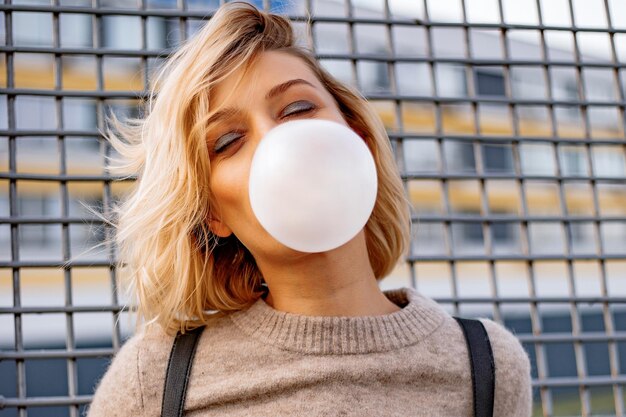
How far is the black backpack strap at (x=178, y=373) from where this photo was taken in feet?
3.06

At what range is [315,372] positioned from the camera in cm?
92

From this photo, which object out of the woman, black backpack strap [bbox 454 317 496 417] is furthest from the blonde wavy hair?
black backpack strap [bbox 454 317 496 417]

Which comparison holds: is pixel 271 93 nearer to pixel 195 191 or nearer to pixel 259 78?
pixel 259 78

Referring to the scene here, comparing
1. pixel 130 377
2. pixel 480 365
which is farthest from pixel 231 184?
pixel 480 365

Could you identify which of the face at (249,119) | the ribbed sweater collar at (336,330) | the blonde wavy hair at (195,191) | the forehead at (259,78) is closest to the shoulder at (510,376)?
the ribbed sweater collar at (336,330)

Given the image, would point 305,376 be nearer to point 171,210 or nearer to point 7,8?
point 171,210

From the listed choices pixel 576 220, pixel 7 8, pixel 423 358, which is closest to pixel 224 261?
pixel 423 358

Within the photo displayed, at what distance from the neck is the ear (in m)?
0.07

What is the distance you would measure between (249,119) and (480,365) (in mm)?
500

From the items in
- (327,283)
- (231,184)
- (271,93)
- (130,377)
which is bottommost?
(130,377)

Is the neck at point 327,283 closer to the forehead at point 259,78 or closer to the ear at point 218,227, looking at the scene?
the ear at point 218,227

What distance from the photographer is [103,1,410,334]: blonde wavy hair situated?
93cm

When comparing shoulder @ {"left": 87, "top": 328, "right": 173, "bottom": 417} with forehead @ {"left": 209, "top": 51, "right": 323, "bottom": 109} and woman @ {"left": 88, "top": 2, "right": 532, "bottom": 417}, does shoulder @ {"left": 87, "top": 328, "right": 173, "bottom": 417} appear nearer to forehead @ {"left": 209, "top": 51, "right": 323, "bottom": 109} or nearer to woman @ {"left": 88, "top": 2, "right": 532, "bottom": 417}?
woman @ {"left": 88, "top": 2, "right": 532, "bottom": 417}

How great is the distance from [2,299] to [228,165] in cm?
1001
